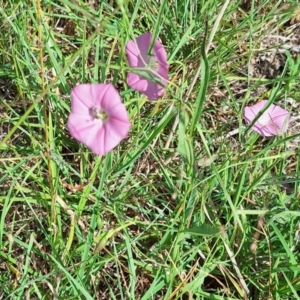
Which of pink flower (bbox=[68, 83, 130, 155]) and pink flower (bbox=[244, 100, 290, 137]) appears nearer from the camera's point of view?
pink flower (bbox=[68, 83, 130, 155])

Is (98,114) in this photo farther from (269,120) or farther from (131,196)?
(269,120)

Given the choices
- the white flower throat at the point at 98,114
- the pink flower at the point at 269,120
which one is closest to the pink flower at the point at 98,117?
the white flower throat at the point at 98,114

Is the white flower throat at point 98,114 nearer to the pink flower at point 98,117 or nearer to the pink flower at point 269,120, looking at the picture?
the pink flower at point 98,117

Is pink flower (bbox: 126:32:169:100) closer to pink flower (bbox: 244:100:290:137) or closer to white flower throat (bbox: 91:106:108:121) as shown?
white flower throat (bbox: 91:106:108:121)

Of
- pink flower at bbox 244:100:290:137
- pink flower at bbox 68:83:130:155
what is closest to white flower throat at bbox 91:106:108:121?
pink flower at bbox 68:83:130:155

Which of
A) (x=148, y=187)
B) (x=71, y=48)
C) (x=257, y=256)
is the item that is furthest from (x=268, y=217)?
(x=71, y=48)

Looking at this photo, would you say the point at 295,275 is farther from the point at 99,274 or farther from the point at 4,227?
→ the point at 4,227
